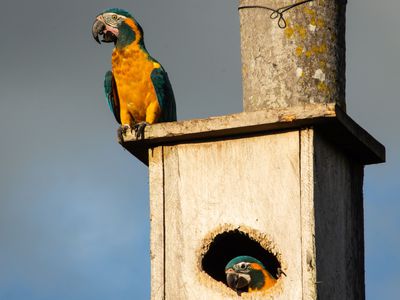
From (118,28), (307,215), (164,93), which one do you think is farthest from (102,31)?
(307,215)

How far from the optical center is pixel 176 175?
591 cm

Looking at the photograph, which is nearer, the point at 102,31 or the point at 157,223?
the point at 157,223

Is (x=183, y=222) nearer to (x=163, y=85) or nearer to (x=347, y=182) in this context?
(x=347, y=182)

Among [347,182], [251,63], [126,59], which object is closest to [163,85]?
[126,59]

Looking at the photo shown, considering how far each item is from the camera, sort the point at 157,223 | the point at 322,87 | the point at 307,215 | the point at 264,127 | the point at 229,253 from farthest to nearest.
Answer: the point at 229,253, the point at 322,87, the point at 157,223, the point at 264,127, the point at 307,215

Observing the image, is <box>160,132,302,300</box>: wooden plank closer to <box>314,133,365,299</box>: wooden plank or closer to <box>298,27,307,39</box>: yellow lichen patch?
<box>314,133,365,299</box>: wooden plank

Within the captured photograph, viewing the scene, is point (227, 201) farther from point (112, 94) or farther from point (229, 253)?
point (112, 94)

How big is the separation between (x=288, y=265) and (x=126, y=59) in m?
2.46

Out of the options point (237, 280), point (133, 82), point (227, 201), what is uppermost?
point (133, 82)

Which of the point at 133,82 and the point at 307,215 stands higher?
the point at 133,82

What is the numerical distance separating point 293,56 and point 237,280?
4.04 feet

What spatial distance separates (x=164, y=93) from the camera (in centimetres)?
739

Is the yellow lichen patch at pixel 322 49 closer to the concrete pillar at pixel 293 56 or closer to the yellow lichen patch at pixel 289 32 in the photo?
the concrete pillar at pixel 293 56

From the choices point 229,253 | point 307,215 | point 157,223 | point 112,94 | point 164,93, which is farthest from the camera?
point 112,94
